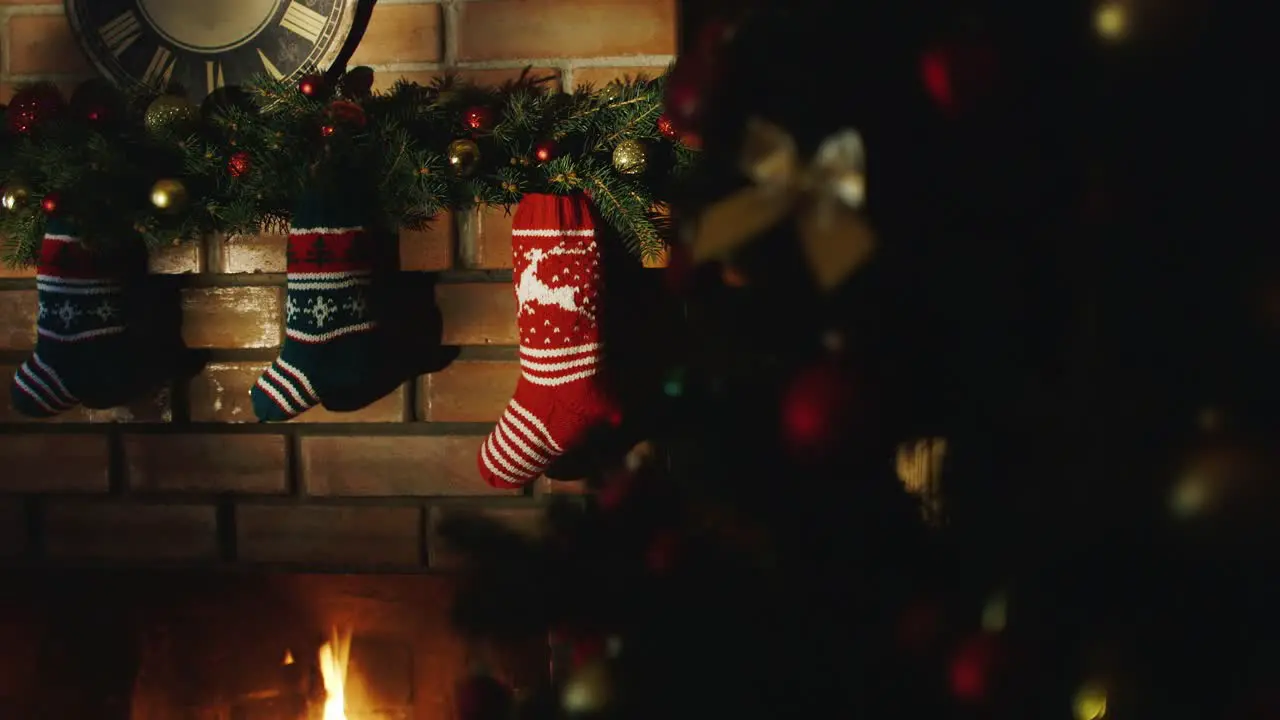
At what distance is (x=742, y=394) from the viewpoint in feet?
2.38

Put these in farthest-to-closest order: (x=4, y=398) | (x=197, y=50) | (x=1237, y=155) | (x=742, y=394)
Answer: (x=4, y=398), (x=197, y=50), (x=742, y=394), (x=1237, y=155)

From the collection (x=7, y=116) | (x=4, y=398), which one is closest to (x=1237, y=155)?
(x=7, y=116)

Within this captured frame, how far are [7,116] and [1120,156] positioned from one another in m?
1.24

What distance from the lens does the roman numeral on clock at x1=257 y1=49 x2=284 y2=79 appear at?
3.90 feet

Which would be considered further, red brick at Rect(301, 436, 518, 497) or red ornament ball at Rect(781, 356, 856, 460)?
red brick at Rect(301, 436, 518, 497)

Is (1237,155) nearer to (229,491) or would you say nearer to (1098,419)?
(1098,419)

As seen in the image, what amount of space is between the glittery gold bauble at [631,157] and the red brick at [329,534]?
0.55 m

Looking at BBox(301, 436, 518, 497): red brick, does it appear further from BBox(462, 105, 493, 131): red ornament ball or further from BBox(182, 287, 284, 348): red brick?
BBox(462, 105, 493, 131): red ornament ball

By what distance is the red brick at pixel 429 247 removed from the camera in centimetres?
120

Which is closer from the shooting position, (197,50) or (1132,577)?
(1132,577)

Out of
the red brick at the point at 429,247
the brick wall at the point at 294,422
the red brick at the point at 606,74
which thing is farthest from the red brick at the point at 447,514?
the red brick at the point at 606,74

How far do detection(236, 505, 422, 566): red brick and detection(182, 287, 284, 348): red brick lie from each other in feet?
0.78

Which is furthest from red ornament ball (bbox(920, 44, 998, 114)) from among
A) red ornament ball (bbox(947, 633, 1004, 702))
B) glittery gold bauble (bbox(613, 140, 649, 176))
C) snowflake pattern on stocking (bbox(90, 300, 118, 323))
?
snowflake pattern on stocking (bbox(90, 300, 118, 323))

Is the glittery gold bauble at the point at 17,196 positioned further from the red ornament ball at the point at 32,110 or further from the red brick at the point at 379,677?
the red brick at the point at 379,677
